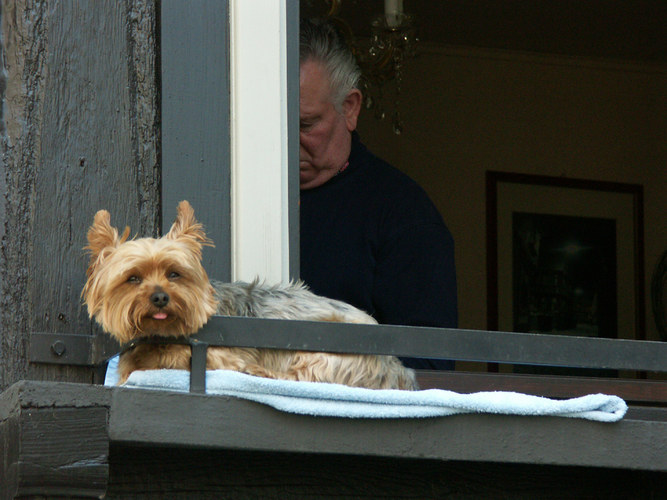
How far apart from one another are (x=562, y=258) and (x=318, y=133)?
3.18 meters

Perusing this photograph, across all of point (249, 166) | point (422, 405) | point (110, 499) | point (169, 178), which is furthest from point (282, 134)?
point (110, 499)

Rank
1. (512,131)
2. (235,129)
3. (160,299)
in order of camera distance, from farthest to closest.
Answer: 1. (512,131)
2. (235,129)
3. (160,299)

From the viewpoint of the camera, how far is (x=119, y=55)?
7.75 ft

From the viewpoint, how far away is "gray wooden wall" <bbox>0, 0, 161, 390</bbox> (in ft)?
7.25

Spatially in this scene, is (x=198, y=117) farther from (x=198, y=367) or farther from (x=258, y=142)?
(x=198, y=367)

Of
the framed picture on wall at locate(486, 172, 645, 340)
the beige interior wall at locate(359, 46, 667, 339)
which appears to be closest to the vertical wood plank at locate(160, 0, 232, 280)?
the beige interior wall at locate(359, 46, 667, 339)

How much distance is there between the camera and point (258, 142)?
2436mm

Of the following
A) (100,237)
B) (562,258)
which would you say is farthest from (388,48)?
(100,237)

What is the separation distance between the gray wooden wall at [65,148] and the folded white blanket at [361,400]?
0.33 m

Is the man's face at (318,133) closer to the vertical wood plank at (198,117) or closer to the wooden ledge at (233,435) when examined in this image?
the vertical wood plank at (198,117)

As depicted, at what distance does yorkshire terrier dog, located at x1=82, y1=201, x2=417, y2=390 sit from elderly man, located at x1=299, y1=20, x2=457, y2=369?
28.0 inches

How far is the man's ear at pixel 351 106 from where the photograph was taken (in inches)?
143

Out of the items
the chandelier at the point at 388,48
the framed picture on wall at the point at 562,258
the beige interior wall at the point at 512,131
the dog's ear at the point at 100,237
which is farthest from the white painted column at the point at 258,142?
the framed picture on wall at the point at 562,258

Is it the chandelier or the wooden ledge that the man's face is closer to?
the chandelier
